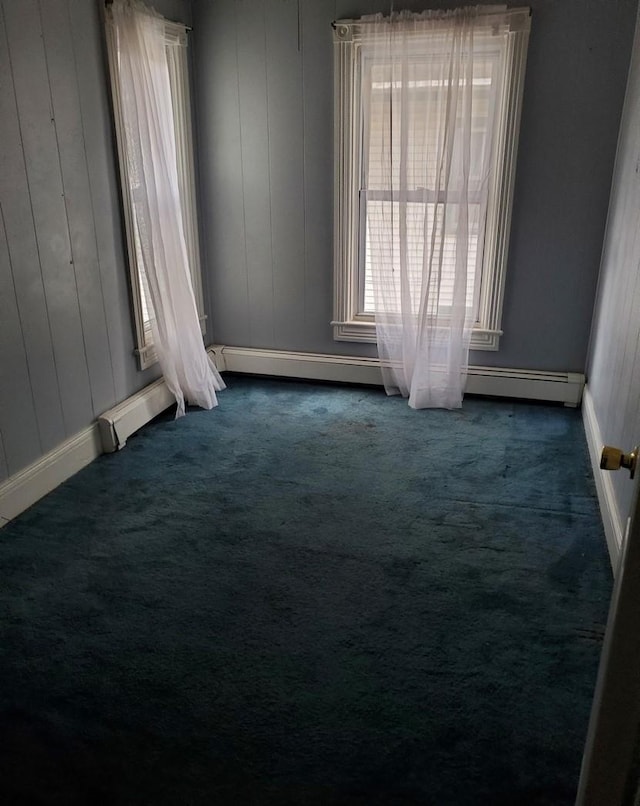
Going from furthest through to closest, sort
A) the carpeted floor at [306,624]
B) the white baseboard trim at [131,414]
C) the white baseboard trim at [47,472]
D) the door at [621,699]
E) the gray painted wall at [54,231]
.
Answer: the white baseboard trim at [131,414]
the white baseboard trim at [47,472]
the gray painted wall at [54,231]
the carpeted floor at [306,624]
the door at [621,699]

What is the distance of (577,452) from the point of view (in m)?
3.36

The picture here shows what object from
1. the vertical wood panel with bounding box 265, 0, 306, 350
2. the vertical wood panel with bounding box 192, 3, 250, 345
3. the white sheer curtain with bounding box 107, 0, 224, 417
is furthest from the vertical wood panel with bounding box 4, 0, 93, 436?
the vertical wood panel with bounding box 265, 0, 306, 350

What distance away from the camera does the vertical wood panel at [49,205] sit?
2625 mm

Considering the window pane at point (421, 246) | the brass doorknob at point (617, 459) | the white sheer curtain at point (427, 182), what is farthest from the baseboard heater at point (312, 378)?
the brass doorknob at point (617, 459)

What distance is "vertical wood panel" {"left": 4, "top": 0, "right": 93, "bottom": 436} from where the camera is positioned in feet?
8.61

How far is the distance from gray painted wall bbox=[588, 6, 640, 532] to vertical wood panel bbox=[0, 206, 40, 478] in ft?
7.81

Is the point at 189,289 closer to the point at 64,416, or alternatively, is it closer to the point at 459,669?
the point at 64,416

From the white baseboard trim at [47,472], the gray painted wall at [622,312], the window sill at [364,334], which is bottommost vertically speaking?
the white baseboard trim at [47,472]

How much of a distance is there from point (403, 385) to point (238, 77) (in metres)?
2.04

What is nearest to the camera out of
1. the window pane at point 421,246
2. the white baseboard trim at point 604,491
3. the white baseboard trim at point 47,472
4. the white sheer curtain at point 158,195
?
the white baseboard trim at point 604,491

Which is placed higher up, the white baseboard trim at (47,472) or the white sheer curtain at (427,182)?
the white sheer curtain at (427,182)

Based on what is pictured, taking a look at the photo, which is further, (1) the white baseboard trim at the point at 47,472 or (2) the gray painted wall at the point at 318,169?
(2) the gray painted wall at the point at 318,169

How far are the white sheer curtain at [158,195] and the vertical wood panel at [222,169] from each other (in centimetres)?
41

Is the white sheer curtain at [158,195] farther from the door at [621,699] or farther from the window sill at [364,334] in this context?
the door at [621,699]
